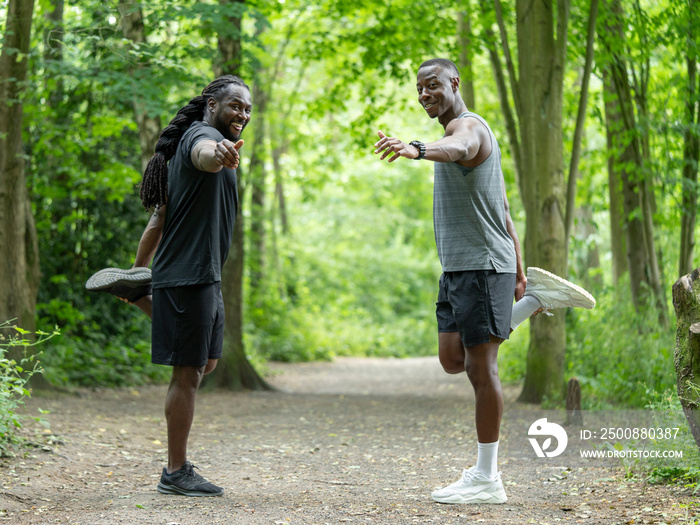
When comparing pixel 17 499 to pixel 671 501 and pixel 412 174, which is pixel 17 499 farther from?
pixel 412 174

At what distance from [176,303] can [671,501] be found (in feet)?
8.80

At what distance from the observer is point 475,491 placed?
3.50 meters

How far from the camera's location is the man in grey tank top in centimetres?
343

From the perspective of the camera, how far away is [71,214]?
9.95 m

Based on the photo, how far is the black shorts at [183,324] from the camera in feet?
11.7

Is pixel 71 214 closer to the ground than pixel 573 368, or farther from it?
farther from it

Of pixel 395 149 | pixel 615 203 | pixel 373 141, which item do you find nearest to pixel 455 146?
pixel 395 149

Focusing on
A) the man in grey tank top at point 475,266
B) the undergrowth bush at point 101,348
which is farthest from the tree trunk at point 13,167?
the man in grey tank top at point 475,266

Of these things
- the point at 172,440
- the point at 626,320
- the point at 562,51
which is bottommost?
the point at 172,440

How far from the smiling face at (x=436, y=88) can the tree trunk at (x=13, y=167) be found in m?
4.03

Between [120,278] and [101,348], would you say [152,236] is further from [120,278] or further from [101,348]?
[101,348]

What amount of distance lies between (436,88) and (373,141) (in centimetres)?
704

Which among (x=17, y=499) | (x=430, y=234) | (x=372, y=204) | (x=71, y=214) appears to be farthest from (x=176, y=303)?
(x=372, y=204)

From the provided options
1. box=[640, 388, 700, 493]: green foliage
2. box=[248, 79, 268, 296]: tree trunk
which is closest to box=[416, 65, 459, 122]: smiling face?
box=[640, 388, 700, 493]: green foliage
